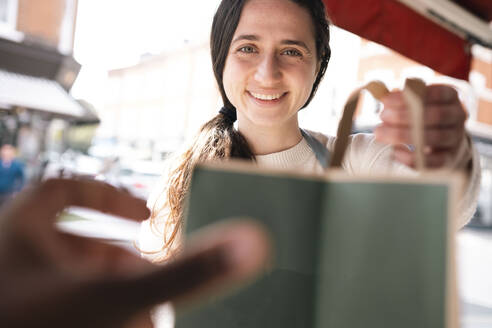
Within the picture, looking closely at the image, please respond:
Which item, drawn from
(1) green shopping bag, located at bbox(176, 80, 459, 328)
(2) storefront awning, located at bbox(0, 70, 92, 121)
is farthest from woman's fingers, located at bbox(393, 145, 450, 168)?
(2) storefront awning, located at bbox(0, 70, 92, 121)

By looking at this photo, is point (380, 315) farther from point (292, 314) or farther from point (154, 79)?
point (154, 79)

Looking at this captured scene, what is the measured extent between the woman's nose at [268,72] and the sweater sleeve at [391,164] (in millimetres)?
242

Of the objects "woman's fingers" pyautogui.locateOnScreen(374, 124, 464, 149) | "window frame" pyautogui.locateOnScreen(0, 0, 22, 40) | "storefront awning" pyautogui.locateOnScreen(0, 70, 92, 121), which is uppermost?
"window frame" pyautogui.locateOnScreen(0, 0, 22, 40)

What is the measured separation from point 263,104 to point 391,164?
0.33m

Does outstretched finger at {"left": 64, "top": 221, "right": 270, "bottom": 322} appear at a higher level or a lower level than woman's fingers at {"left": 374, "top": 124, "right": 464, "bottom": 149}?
lower

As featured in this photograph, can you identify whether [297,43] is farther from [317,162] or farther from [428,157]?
[428,157]

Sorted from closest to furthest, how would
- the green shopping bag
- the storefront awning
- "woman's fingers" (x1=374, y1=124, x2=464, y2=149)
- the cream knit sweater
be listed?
the green shopping bag, "woman's fingers" (x1=374, y1=124, x2=464, y2=149), the cream knit sweater, the storefront awning

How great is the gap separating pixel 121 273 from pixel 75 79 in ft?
25.0

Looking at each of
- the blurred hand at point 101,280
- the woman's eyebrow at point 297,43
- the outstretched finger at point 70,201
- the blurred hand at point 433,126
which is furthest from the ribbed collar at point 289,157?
the blurred hand at point 101,280

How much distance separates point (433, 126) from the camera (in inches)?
18.9

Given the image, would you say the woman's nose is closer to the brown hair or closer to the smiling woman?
the smiling woman

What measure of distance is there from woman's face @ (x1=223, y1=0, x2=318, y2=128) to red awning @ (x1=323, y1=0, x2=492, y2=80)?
493 mm

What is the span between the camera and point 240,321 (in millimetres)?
407

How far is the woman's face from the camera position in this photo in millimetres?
851
